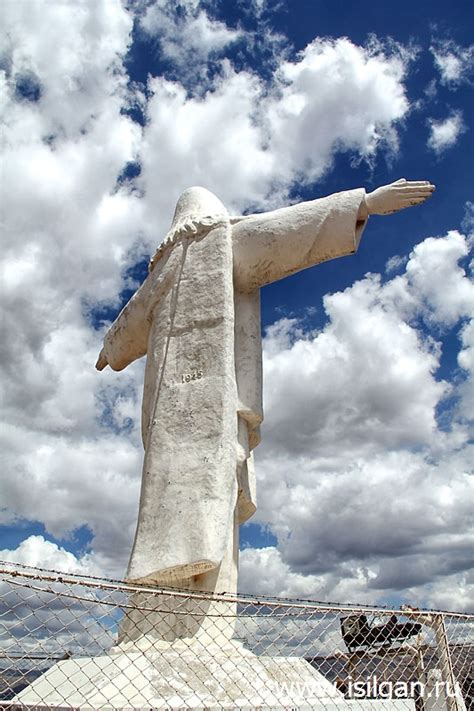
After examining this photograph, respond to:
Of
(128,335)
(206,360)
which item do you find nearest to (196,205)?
(128,335)

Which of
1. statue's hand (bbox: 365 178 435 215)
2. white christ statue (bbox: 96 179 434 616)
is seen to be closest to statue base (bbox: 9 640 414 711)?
white christ statue (bbox: 96 179 434 616)

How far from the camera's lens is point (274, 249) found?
6129mm

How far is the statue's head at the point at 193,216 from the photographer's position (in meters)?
6.30

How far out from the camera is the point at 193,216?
6.59 m

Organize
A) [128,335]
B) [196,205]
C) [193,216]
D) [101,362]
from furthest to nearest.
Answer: [101,362]
[128,335]
[196,205]
[193,216]

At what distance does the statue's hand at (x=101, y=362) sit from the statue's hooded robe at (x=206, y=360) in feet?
2.73

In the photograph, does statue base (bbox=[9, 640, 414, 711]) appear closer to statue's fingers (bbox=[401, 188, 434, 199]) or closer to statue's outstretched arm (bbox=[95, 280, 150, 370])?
statue's outstretched arm (bbox=[95, 280, 150, 370])

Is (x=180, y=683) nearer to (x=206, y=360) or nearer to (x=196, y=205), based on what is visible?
(x=206, y=360)

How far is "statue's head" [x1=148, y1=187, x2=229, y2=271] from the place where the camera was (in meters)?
6.30

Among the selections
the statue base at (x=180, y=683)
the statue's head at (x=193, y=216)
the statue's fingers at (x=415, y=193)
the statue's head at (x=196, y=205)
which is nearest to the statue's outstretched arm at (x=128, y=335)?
the statue's head at (x=193, y=216)

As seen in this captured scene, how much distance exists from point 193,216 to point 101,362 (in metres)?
2.24

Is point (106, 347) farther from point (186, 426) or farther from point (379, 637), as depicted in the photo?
point (379, 637)

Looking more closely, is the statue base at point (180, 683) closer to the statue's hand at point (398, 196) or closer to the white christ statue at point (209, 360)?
the white christ statue at point (209, 360)

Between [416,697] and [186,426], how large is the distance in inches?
119
